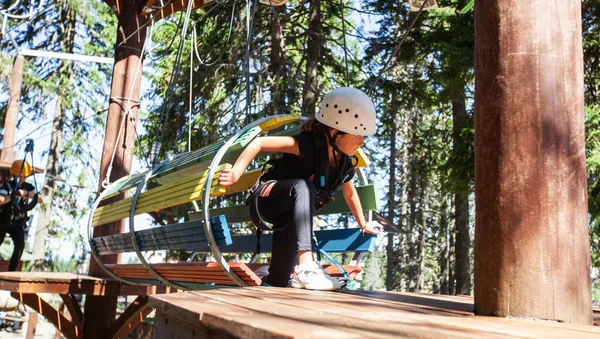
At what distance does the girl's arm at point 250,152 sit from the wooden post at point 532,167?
1.41 m

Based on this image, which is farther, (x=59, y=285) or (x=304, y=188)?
(x=59, y=285)

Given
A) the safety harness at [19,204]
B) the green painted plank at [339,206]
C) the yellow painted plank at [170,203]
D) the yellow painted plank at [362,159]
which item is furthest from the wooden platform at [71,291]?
the yellow painted plank at [362,159]

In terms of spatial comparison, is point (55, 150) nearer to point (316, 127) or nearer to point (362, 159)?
point (362, 159)

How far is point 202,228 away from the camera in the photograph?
3.45 metres

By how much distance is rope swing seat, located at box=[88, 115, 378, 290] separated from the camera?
3402 mm

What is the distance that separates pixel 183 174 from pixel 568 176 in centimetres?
341

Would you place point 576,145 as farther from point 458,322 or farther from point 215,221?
point 215,221

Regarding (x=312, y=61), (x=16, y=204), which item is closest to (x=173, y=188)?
(x=16, y=204)

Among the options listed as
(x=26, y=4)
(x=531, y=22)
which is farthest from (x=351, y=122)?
(x=26, y=4)

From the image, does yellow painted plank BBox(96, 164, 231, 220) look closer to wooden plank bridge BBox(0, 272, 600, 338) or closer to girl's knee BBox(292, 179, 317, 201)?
girl's knee BBox(292, 179, 317, 201)

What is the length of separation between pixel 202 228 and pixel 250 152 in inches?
19.8

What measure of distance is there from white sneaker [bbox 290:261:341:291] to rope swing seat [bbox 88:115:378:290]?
372 millimetres

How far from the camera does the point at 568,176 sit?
197cm

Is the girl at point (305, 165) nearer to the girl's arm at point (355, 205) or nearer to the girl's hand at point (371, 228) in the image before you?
the girl's arm at point (355, 205)
